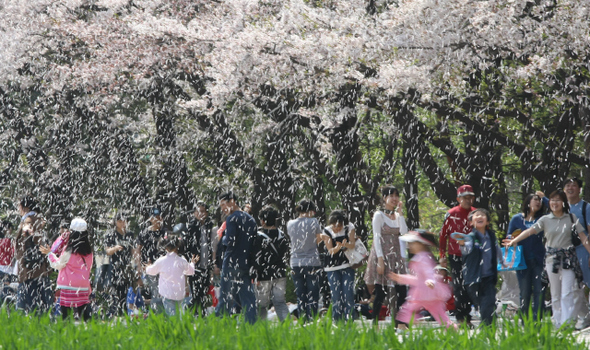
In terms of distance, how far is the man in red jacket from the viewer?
30.9 feet

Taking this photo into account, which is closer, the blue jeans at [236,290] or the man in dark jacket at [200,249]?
the blue jeans at [236,290]

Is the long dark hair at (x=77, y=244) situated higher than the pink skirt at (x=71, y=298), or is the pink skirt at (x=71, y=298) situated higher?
the long dark hair at (x=77, y=244)

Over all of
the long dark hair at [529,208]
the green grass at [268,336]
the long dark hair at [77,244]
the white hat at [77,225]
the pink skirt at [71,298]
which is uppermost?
the long dark hair at [529,208]

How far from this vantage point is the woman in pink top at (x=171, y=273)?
1012cm

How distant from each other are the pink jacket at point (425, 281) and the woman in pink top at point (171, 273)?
11.9 feet

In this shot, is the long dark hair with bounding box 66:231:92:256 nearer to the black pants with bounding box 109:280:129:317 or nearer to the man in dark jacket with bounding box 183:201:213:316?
the man in dark jacket with bounding box 183:201:213:316

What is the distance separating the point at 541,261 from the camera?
8836mm

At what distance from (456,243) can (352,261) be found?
1.23 metres

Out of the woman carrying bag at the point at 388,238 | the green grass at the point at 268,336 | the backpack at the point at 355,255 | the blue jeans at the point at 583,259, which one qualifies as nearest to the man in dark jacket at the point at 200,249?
the backpack at the point at 355,255

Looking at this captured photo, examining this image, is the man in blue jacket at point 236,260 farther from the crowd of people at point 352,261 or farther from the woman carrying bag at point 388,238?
the woman carrying bag at point 388,238

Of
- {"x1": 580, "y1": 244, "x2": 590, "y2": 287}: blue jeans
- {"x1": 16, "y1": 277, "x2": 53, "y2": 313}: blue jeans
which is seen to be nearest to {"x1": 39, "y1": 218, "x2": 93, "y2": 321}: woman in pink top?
{"x1": 16, "y1": 277, "x2": 53, "y2": 313}: blue jeans

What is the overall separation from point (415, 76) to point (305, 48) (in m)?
1.70

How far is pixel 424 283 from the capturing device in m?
7.52

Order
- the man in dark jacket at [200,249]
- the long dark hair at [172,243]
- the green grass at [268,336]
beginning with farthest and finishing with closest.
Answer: the man in dark jacket at [200,249], the long dark hair at [172,243], the green grass at [268,336]
